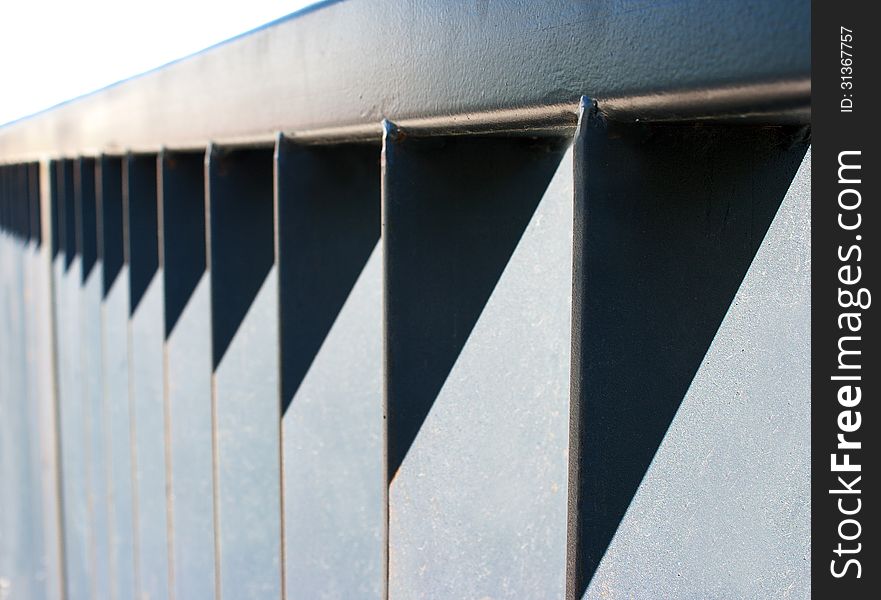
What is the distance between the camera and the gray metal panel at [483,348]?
1182 millimetres

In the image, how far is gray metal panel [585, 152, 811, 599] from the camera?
895mm

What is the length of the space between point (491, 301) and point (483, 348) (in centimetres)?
6

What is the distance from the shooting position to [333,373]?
5.16 feet

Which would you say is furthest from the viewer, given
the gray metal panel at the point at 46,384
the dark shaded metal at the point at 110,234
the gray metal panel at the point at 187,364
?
the gray metal panel at the point at 46,384

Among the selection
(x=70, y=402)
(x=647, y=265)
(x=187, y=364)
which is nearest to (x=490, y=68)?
(x=647, y=265)

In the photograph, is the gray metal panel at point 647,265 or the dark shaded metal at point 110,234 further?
the dark shaded metal at point 110,234

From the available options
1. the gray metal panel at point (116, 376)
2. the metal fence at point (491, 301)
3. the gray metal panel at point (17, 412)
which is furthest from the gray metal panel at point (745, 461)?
the gray metal panel at point (17, 412)

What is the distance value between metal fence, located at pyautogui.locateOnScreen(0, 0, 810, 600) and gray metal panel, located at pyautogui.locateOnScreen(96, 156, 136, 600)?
37 cm

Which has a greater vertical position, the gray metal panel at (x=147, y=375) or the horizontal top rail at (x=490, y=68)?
the horizontal top rail at (x=490, y=68)

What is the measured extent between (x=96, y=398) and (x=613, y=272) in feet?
7.85

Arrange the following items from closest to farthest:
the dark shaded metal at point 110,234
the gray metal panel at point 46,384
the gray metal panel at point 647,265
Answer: the gray metal panel at point 647,265
the dark shaded metal at point 110,234
the gray metal panel at point 46,384

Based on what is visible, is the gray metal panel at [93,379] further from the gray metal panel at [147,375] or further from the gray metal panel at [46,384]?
the gray metal panel at [46,384]

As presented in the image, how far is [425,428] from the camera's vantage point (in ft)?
4.02
